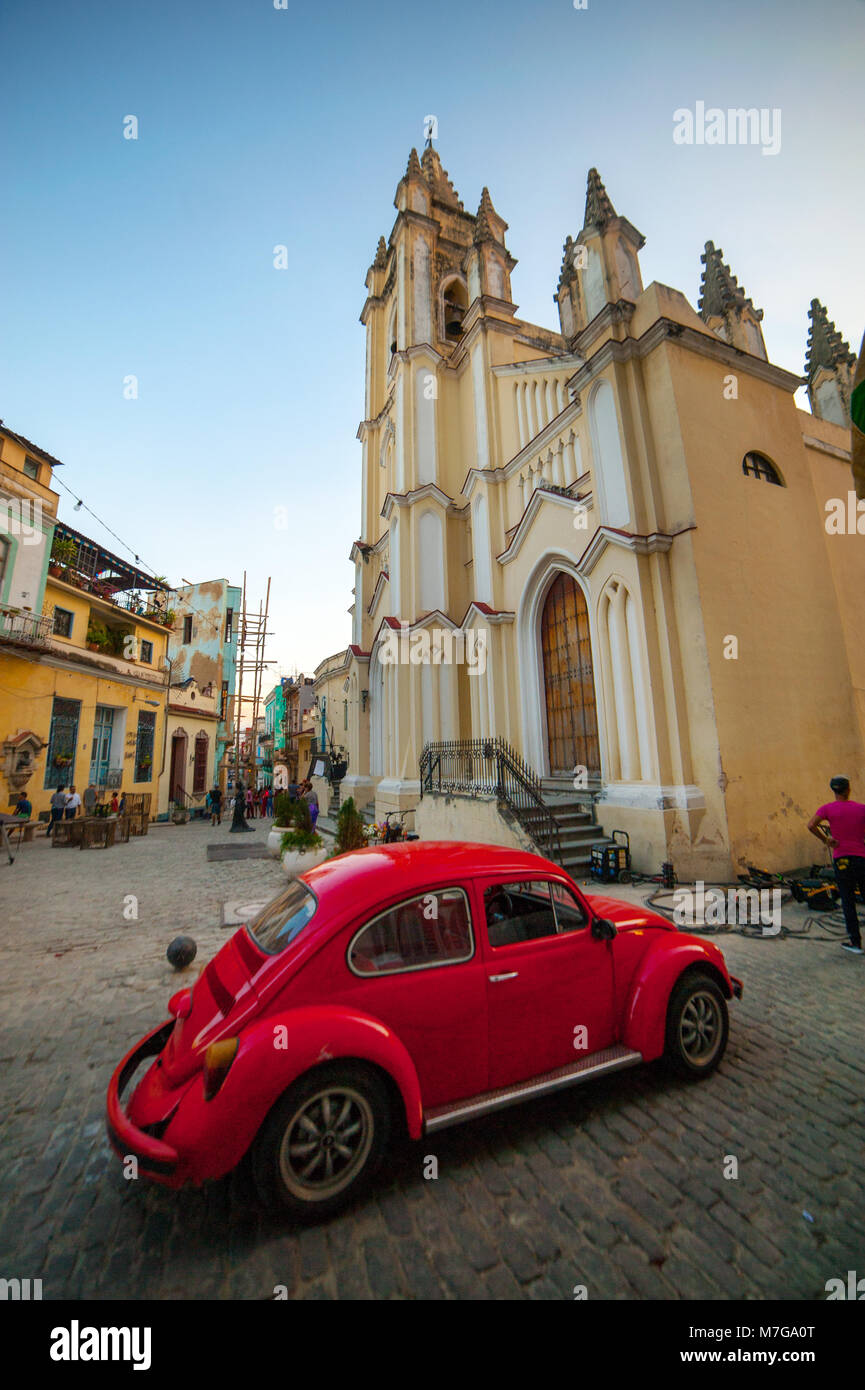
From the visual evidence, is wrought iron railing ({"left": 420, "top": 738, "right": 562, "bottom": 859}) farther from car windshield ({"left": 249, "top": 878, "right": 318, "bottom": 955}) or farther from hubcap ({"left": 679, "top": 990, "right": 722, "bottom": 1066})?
car windshield ({"left": 249, "top": 878, "right": 318, "bottom": 955})

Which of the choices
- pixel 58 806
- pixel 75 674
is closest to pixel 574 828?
pixel 58 806

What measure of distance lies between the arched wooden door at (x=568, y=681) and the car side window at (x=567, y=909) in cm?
744

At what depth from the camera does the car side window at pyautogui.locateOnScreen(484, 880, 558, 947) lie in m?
2.84

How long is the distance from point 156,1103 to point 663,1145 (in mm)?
2456

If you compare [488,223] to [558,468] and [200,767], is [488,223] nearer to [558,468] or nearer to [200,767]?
[558,468]

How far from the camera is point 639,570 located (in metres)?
8.41

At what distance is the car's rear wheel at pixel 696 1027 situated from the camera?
3.04m

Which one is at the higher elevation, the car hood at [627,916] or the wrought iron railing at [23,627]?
the wrought iron railing at [23,627]

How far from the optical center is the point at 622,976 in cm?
305

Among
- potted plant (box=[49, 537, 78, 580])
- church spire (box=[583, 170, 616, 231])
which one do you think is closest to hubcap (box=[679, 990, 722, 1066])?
church spire (box=[583, 170, 616, 231])

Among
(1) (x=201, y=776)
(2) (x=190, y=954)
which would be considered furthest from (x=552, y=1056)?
(1) (x=201, y=776)

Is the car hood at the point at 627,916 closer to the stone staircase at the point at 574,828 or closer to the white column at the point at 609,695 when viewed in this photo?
the stone staircase at the point at 574,828

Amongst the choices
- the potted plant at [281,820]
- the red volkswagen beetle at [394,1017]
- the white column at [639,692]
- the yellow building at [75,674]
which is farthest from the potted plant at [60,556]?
the red volkswagen beetle at [394,1017]

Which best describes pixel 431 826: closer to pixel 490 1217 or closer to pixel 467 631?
pixel 467 631
